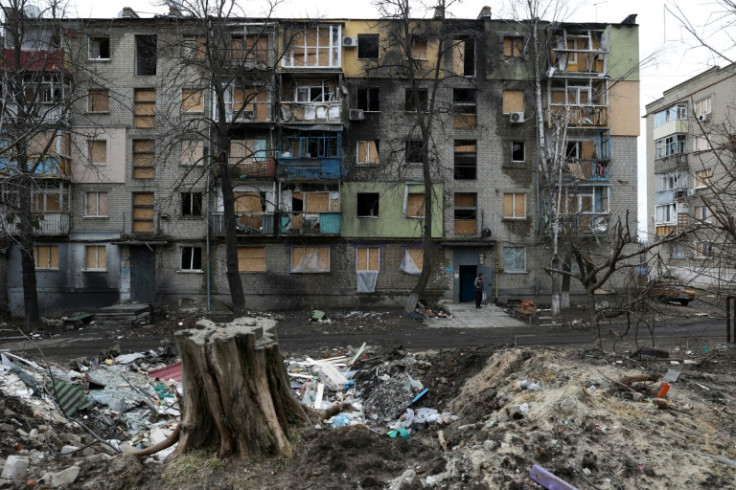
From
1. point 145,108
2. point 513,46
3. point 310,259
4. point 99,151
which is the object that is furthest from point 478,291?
point 99,151

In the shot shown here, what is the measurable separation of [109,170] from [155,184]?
8.28 feet

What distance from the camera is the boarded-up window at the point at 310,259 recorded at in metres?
26.2

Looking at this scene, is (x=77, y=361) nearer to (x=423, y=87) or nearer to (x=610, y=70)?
(x=423, y=87)

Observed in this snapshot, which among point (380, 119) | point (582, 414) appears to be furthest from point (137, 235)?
point (582, 414)

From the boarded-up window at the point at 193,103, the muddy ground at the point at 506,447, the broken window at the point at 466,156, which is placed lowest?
the muddy ground at the point at 506,447

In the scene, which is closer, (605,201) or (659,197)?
(605,201)

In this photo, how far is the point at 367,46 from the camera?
27234mm

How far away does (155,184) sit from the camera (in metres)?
Result: 26.2

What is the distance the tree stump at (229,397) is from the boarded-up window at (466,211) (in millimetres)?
22343

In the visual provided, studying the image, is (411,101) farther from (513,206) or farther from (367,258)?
(367,258)

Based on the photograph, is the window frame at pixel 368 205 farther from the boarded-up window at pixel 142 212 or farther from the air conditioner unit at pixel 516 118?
the boarded-up window at pixel 142 212

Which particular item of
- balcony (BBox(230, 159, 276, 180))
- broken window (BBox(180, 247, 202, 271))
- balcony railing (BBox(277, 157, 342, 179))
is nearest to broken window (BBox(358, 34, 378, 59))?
balcony railing (BBox(277, 157, 342, 179))

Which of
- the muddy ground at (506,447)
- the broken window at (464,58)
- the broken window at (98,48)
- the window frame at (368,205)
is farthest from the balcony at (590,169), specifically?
the broken window at (98,48)

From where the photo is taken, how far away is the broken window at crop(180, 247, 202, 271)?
26125mm
